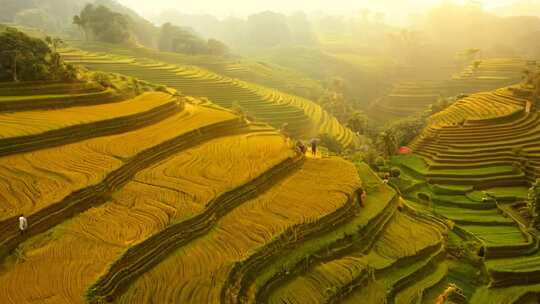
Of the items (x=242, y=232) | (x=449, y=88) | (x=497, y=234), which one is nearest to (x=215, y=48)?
(x=449, y=88)

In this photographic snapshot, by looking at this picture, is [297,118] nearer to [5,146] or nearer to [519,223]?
[519,223]

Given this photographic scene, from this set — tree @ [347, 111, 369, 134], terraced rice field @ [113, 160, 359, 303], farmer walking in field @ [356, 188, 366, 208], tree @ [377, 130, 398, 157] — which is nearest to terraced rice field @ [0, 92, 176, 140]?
terraced rice field @ [113, 160, 359, 303]

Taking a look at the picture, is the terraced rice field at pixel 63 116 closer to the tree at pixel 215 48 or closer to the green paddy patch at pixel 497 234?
the green paddy patch at pixel 497 234

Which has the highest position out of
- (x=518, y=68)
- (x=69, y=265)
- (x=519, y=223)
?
(x=518, y=68)

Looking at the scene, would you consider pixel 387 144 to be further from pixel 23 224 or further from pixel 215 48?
pixel 215 48

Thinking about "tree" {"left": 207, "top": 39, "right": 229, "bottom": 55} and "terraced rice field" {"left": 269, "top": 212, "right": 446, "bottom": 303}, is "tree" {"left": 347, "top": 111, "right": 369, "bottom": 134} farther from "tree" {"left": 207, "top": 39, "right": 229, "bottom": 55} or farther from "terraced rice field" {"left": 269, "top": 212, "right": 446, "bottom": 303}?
"tree" {"left": 207, "top": 39, "right": 229, "bottom": 55}

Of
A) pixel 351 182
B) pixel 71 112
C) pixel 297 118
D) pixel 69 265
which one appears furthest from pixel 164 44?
pixel 69 265
